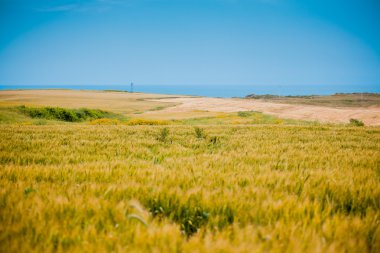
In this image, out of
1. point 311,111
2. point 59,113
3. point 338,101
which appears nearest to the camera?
point 59,113

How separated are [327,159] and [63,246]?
5259mm

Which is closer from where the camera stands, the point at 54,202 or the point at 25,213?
the point at 25,213

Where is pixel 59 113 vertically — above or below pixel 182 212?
below

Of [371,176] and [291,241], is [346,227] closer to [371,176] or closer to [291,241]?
[291,241]

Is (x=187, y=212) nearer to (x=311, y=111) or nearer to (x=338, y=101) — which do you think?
(x=311, y=111)

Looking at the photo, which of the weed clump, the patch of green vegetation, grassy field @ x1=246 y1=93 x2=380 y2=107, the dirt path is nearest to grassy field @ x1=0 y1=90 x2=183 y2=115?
the patch of green vegetation

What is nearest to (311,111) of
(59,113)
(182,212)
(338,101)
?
(59,113)

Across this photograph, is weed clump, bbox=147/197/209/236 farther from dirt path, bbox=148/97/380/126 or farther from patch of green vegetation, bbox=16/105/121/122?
dirt path, bbox=148/97/380/126

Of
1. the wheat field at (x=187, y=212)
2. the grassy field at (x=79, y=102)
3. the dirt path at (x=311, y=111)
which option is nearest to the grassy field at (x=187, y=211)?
the wheat field at (x=187, y=212)

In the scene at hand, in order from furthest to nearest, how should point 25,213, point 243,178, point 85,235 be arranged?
point 243,178 → point 25,213 → point 85,235

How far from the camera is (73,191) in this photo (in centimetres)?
261

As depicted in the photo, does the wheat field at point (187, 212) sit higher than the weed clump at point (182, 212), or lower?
higher

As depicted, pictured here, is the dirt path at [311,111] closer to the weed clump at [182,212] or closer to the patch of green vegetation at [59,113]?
the patch of green vegetation at [59,113]

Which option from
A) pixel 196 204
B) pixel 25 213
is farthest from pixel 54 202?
pixel 196 204
